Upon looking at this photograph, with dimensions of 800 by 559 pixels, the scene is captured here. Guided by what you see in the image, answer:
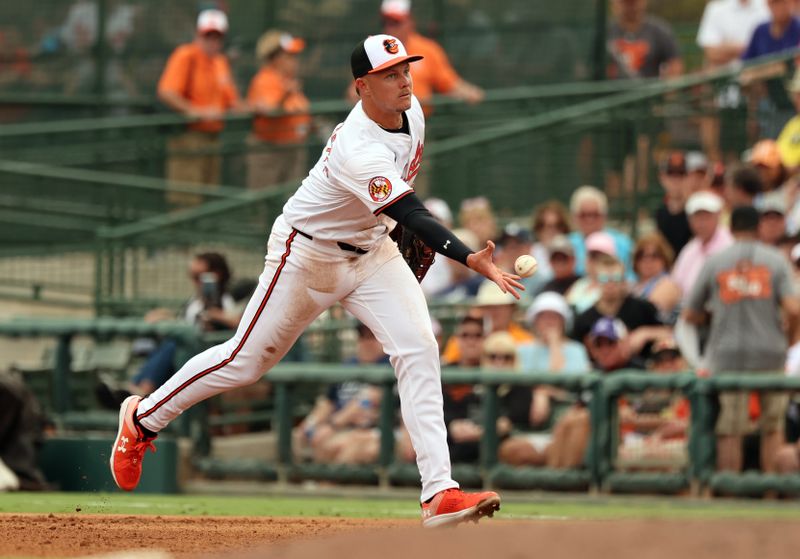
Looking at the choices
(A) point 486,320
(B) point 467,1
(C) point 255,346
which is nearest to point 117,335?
(A) point 486,320

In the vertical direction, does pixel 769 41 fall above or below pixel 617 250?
above

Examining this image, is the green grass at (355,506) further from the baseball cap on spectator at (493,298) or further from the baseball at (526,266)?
the baseball at (526,266)

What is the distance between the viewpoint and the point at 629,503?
11.3m

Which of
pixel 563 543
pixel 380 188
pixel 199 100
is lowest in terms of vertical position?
pixel 563 543

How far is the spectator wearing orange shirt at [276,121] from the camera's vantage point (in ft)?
53.0

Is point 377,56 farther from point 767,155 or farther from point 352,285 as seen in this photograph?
point 767,155

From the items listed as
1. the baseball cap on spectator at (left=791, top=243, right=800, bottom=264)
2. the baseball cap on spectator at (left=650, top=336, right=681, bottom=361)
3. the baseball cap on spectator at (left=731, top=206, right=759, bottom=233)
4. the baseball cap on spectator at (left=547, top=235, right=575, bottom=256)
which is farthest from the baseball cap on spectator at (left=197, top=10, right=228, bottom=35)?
the baseball cap on spectator at (left=731, top=206, right=759, bottom=233)

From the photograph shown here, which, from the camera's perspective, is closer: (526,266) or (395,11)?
(526,266)

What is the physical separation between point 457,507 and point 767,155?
7.34 meters

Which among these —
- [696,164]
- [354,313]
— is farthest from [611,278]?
[354,313]

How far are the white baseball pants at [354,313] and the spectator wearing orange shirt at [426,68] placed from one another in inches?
300

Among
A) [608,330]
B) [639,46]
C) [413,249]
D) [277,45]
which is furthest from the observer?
[639,46]

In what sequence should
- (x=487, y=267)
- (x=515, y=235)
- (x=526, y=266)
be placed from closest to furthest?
(x=526, y=266) < (x=487, y=267) < (x=515, y=235)

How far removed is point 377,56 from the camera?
7562 millimetres
